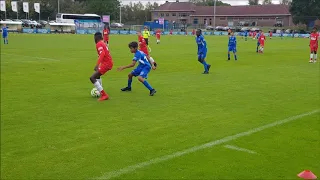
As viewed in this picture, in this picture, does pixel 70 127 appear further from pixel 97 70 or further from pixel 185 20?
→ pixel 185 20

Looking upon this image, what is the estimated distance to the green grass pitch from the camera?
553 cm

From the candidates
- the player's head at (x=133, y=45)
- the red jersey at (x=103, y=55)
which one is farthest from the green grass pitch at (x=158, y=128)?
the player's head at (x=133, y=45)

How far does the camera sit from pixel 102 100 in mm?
10391

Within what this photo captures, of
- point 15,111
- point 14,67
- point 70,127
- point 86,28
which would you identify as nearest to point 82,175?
point 70,127

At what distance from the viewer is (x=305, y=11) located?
7681 cm

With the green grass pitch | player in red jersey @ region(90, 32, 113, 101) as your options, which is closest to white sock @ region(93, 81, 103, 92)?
player in red jersey @ region(90, 32, 113, 101)

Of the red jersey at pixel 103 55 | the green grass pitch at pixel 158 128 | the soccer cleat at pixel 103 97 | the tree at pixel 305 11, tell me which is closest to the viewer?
the green grass pitch at pixel 158 128

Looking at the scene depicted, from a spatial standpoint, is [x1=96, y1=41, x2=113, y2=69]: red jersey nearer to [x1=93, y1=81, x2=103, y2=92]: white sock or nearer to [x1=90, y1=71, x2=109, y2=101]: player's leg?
[x1=90, y1=71, x2=109, y2=101]: player's leg

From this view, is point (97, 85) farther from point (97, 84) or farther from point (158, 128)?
point (158, 128)

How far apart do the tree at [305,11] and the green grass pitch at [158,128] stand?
67443 mm

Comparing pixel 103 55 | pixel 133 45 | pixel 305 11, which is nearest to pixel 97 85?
pixel 103 55

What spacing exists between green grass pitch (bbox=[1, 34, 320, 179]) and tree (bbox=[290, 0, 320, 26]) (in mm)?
67443

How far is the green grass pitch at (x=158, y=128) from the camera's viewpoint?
5.53 meters

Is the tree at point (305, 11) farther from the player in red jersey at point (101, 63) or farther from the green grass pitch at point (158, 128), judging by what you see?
the player in red jersey at point (101, 63)
